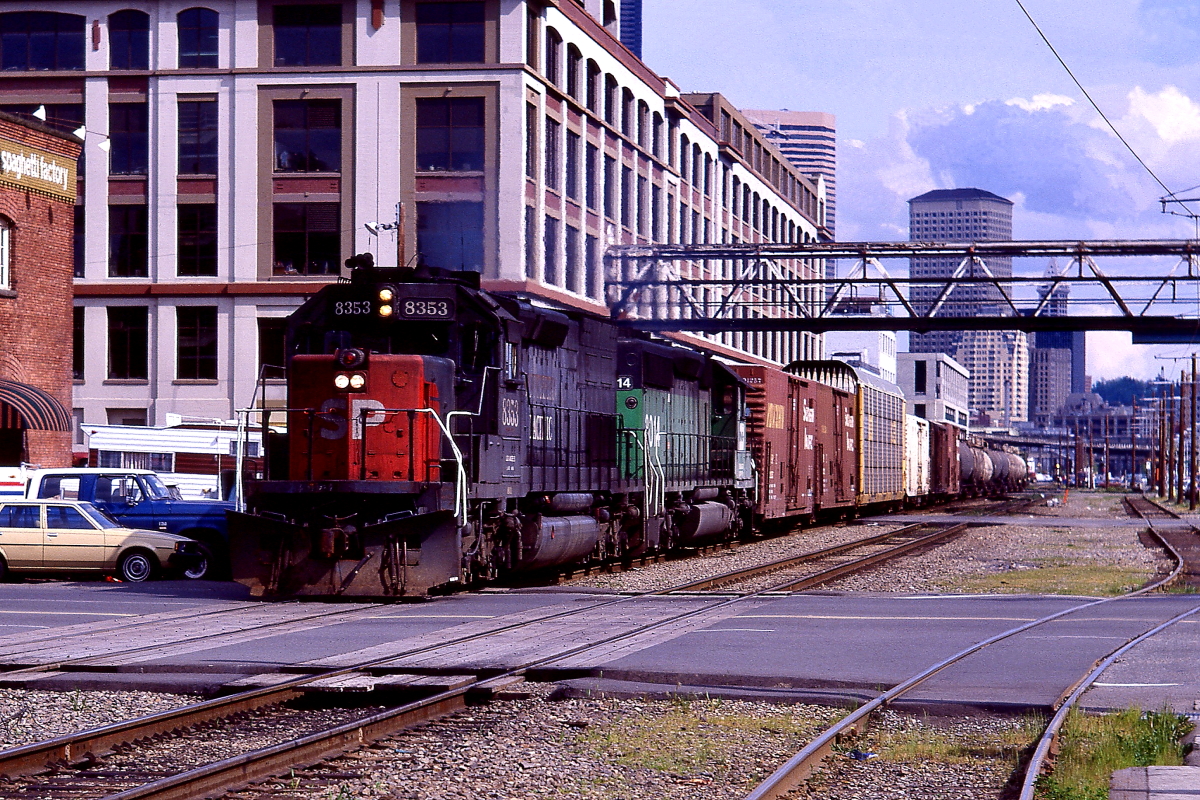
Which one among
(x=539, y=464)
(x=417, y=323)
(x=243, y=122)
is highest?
(x=243, y=122)

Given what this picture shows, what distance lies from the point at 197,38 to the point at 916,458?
30.2m

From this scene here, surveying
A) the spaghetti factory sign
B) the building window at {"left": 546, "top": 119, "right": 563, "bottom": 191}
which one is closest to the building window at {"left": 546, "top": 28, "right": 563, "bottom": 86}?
the building window at {"left": 546, "top": 119, "right": 563, "bottom": 191}

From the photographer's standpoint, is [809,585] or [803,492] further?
[803,492]

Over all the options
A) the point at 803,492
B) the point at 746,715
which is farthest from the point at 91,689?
the point at 803,492

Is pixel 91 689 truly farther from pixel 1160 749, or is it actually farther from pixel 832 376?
pixel 832 376

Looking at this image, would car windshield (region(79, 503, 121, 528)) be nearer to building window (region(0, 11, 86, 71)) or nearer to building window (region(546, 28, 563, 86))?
building window (region(546, 28, 563, 86))

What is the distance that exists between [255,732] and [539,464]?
10568 mm

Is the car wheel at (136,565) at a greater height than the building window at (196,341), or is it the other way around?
the building window at (196,341)

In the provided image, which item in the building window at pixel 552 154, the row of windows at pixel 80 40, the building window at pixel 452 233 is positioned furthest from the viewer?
the building window at pixel 552 154

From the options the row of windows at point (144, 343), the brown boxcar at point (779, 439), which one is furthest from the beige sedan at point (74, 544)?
the row of windows at point (144, 343)

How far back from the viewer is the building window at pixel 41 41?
49.2m

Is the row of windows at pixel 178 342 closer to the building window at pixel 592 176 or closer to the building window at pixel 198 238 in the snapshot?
the building window at pixel 198 238

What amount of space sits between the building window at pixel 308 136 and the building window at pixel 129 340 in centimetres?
696

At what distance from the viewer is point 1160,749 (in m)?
8.23
